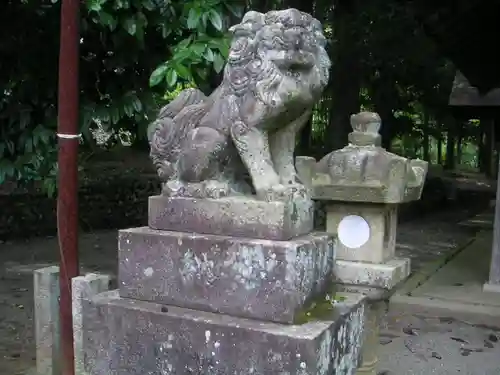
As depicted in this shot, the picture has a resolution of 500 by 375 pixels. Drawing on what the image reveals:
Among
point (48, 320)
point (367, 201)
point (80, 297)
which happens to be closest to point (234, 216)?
point (80, 297)

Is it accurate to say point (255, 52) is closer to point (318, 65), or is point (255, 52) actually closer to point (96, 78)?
point (318, 65)

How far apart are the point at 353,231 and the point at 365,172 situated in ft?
1.47

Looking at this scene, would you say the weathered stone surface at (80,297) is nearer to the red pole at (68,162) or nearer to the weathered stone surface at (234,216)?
the red pole at (68,162)

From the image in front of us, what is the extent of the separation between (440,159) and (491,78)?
1838 cm

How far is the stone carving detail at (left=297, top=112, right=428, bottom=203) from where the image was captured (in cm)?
372

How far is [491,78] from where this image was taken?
24.4ft

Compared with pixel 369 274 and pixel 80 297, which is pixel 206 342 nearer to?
pixel 80 297

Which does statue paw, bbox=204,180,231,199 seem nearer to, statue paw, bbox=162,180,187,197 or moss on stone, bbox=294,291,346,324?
statue paw, bbox=162,180,187,197

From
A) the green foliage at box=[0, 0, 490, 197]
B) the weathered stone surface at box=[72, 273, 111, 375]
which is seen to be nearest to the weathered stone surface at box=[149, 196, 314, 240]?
the weathered stone surface at box=[72, 273, 111, 375]

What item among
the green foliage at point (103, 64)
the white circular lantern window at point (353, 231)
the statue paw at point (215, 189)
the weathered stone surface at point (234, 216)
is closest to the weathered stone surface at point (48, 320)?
the green foliage at point (103, 64)

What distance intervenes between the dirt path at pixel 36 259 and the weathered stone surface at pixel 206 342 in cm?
193

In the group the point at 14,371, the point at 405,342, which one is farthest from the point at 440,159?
the point at 14,371

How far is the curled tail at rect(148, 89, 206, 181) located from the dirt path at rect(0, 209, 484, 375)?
7.85 ft

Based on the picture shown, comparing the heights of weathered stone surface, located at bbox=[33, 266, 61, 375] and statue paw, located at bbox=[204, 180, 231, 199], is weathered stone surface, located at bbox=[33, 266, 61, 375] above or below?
below
